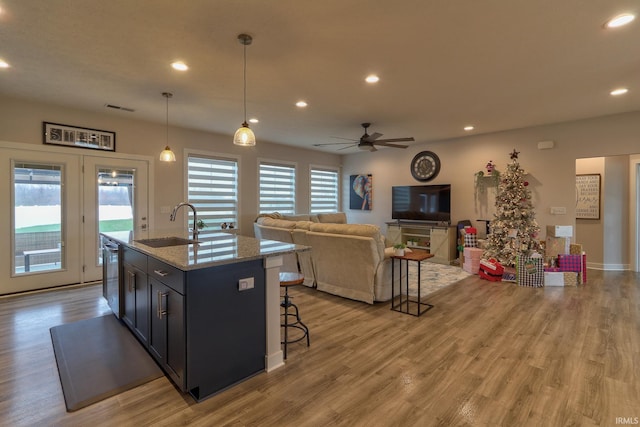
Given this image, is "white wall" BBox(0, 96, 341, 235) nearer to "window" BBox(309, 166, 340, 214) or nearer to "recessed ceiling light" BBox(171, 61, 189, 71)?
"window" BBox(309, 166, 340, 214)

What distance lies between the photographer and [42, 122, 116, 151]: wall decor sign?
4.54 meters

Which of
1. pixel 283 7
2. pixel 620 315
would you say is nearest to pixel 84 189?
pixel 283 7

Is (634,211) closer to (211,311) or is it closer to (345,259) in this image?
(345,259)

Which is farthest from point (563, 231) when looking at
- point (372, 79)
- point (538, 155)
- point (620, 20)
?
point (372, 79)

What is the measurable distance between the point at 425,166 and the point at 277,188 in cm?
361

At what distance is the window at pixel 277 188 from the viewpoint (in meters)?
7.24

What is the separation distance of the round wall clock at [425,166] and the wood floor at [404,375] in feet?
13.0

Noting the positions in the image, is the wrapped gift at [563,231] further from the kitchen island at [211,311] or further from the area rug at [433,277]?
the kitchen island at [211,311]

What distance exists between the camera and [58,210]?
467cm

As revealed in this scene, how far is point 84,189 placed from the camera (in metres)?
4.85

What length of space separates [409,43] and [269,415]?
3.16 metres

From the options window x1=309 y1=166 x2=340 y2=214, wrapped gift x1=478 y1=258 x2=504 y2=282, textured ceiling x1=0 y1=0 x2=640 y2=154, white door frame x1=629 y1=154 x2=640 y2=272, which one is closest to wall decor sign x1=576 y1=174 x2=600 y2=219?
white door frame x1=629 y1=154 x2=640 y2=272

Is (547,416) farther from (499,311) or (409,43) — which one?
(409,43)

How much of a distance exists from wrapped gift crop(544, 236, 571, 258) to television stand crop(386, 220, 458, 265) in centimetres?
→ 168
